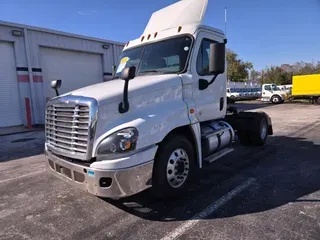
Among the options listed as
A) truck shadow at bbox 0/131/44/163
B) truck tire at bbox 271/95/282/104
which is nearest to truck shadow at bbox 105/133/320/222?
truck shadow at bbox 0/131/44/163

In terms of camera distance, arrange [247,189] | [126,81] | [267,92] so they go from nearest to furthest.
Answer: [126,81]
[247,189]
[267,92]

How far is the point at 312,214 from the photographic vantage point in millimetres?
3111

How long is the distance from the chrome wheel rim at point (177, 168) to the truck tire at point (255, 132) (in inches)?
141

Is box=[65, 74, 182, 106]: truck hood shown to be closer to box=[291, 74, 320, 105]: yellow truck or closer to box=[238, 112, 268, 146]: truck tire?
box=[238, 112, 268, 146]: truck tire

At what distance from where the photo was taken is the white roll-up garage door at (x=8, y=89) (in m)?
12.7

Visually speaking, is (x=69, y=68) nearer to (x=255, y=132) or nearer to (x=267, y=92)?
(x=255, y=132)

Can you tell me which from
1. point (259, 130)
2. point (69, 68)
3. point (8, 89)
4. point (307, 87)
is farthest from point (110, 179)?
point (307, 87)

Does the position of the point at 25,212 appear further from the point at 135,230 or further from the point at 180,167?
the point at 180,167

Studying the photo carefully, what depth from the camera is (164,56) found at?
420cm

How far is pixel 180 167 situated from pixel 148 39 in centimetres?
253

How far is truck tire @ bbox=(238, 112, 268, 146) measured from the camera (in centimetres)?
659

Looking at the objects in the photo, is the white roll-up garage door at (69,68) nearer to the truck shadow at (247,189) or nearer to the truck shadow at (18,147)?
the truck shadow at (18,147)

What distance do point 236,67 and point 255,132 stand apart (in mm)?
47899

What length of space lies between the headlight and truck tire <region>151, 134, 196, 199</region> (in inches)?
21.5
